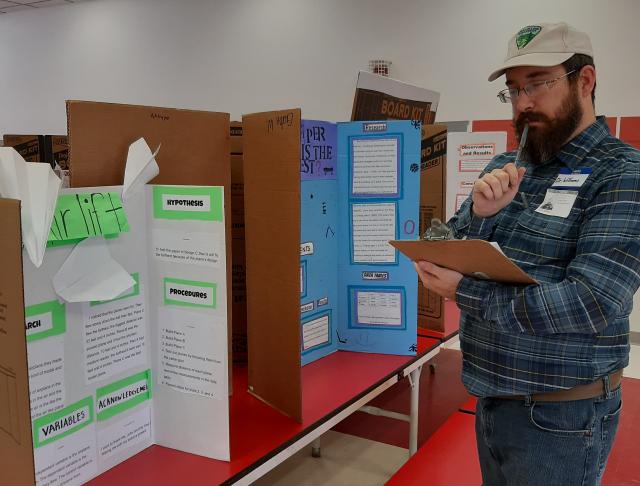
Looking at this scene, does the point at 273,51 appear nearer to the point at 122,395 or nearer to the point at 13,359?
the point at 122,395

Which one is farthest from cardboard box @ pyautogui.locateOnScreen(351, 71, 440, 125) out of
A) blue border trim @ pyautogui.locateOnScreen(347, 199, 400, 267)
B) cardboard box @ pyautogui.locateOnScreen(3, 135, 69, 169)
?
cardboard box @ pyautogui.locateOnScreen(3, 135, 69, 169)

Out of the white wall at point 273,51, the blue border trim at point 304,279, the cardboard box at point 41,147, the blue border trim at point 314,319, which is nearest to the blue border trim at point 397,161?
the blue border trim at point 304,279

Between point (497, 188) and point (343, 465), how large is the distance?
1534 mm

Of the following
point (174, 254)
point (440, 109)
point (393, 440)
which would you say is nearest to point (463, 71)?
point (440, 109)

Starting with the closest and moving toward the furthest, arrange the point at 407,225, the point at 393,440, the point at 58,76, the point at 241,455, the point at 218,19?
the point at 241,455, the point at 407,225, the point at 393,440, the point at 218,19, the point at 58,76

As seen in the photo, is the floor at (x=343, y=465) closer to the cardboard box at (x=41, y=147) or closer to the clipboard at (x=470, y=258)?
the clipboard at (x=470, y=258)

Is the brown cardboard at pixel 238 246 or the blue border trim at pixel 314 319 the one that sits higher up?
the brown cardboard at pixel 238 246

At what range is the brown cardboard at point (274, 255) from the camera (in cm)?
119

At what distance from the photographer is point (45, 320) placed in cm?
89

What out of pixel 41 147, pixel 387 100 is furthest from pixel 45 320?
pixel 41 147

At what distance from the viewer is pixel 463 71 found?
474 cm

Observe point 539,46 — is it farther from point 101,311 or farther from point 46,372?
point 46,372

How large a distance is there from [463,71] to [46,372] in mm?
4528

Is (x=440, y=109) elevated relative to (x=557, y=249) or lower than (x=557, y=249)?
elevated
